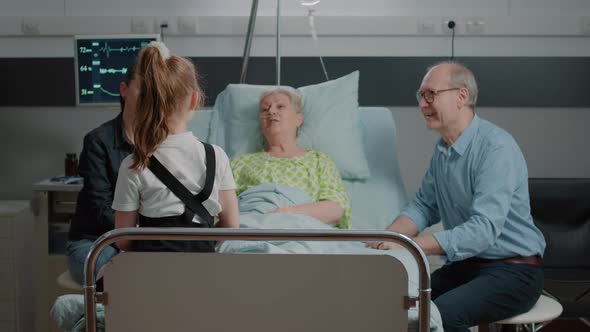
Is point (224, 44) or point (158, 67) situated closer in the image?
point (158, 67)

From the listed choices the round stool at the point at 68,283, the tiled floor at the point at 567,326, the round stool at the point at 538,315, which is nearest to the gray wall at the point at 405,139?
the tiled floor at the point at 567,326

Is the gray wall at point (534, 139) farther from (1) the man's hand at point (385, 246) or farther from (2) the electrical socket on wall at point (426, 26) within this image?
(1) the man's hand at point (385, 246)

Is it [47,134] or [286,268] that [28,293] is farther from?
[286,268]

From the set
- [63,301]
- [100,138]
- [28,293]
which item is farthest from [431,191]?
[28,293]

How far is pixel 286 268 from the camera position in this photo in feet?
5.87

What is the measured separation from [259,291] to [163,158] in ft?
1.48

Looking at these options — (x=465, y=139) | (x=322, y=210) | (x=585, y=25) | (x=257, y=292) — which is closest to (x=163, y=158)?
(x=257, y=292)

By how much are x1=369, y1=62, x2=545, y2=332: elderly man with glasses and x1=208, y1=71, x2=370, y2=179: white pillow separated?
427 millimetres

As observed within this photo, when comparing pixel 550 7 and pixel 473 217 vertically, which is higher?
pixel 550 7

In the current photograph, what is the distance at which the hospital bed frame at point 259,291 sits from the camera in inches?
70.3

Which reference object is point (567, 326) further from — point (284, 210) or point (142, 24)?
point (142, 24)

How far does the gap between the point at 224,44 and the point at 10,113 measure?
4.05 ft

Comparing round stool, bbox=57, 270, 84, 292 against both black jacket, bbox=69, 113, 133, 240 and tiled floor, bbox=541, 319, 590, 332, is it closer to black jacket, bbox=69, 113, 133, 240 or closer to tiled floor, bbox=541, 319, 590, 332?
black jacket, bbox=69, 113, 133, 240

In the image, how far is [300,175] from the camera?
3.07m
